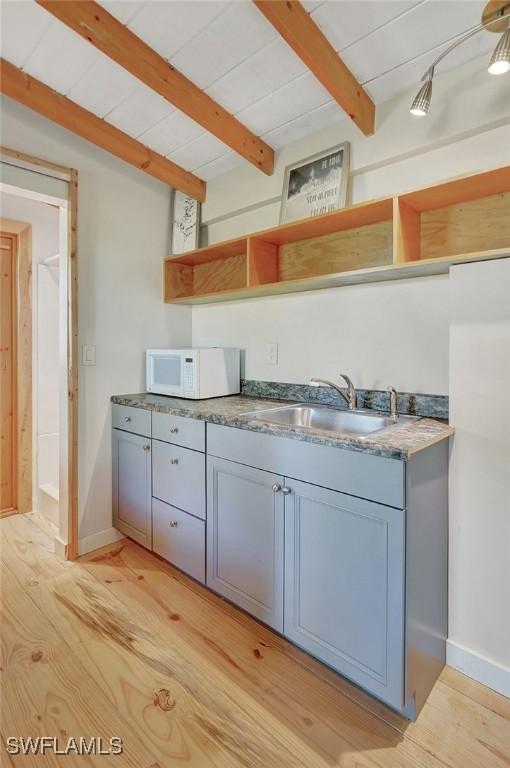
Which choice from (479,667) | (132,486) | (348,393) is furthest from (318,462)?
(132,486)

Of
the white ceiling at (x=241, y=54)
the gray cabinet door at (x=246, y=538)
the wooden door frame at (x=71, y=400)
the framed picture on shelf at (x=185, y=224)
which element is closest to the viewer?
the white ceiling at (x=241, y=54)

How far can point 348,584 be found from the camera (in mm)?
1386

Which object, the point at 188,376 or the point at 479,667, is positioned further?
the point at 188,376

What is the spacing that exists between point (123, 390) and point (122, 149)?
142cm

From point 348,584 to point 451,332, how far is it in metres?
0.99

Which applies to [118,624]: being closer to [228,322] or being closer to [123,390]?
[123,390]

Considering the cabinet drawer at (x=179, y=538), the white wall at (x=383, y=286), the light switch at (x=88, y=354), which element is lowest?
the cabinet drawer at (x=179, y=538)

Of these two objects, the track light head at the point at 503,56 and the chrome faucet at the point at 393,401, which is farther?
the chrome faucet at the point at 393,401

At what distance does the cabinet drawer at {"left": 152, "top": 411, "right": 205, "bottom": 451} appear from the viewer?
1.95 m

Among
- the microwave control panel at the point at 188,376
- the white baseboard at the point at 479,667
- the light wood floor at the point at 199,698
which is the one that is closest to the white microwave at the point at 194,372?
the microwave control panel at the point at 188,376

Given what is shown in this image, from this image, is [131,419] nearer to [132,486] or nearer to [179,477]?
[132,486]

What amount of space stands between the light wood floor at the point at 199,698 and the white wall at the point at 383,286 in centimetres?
121

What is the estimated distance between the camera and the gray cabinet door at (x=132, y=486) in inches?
90.7

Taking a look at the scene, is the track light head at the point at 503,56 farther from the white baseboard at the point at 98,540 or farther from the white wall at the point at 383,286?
the white baseboard at the point at 98,540
